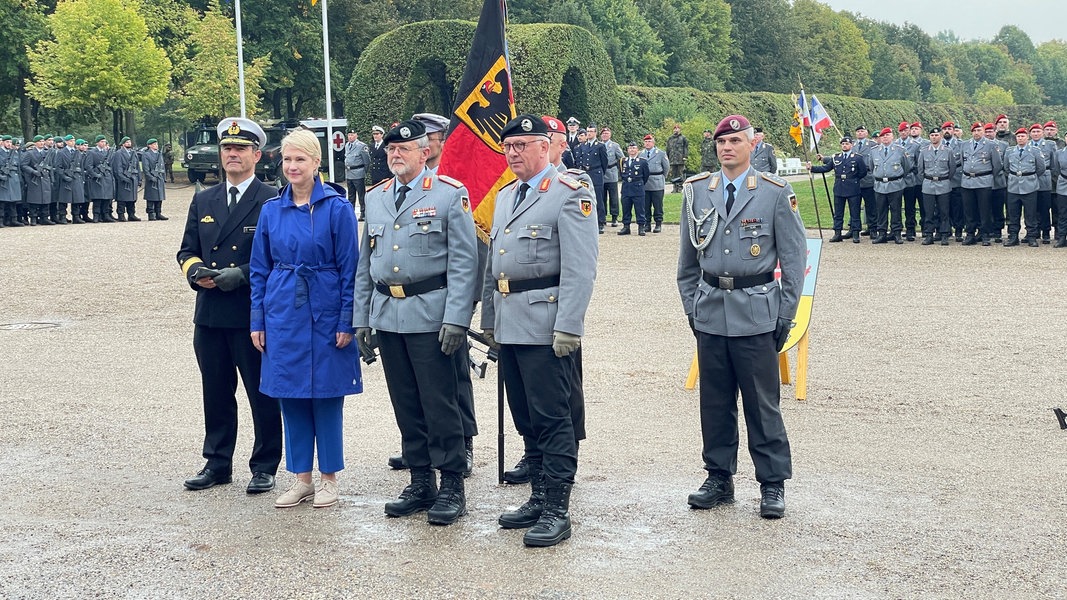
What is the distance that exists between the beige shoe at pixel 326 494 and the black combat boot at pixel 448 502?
0.54 m

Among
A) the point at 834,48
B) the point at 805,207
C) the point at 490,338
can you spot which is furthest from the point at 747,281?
the point at 834,48

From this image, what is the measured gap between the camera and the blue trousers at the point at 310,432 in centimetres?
582

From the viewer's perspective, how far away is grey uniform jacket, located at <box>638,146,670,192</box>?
21.6m

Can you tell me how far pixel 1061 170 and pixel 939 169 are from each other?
1.90 meters

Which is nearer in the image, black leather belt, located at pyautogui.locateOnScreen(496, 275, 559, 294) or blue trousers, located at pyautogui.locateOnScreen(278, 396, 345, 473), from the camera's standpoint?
black leather belt, located at pyautogui.locateOnScreen(496, 275, 559, 294)

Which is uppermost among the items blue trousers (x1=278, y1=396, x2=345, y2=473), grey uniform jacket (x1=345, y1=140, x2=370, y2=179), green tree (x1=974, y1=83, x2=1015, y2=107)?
green tree (x1=974, y1=83, x2=1015, y2=107)

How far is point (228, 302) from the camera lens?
611 cm

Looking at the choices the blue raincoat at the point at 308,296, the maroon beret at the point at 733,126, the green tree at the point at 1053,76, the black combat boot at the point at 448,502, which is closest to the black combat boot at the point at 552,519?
the black combat boot at the point at 448,502

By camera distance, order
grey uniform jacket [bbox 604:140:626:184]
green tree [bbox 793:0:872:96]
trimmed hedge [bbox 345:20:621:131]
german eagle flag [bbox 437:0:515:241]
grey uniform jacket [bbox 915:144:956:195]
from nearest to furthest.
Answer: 1. german eagle flag [bbox 437:0:515:241]
2. grey uniform jacket [bbox 915:144:956:195]
3. grey uniform jacket [bbox 604:140:626:184]
4. trimmed hedge [bbox 345:20:621:131]
5. green tree [bbox 793:0:872:96]

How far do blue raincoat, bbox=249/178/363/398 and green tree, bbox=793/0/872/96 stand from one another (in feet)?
283

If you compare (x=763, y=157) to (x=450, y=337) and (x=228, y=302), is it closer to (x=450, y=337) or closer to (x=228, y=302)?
(x=228, y=302)

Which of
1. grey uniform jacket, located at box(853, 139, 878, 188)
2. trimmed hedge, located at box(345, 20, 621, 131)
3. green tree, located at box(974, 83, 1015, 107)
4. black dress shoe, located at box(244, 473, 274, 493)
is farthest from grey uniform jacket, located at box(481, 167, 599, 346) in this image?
green tree, located at box(974, 83, 1015, 107)

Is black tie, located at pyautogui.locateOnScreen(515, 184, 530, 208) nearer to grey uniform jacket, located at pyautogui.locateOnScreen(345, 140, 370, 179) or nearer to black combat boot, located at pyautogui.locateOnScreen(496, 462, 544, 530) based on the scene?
black combat boot, located at pyautogui.locateOnScreen(496, 462, 544, 530)

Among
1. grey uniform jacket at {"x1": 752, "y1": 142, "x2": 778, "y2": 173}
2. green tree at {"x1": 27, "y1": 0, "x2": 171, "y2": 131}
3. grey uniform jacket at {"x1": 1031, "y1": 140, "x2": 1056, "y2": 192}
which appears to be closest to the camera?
grey uniform jacket at {"x1": 1031, "y1": 140, "x2": 1056, "y2": 192}
